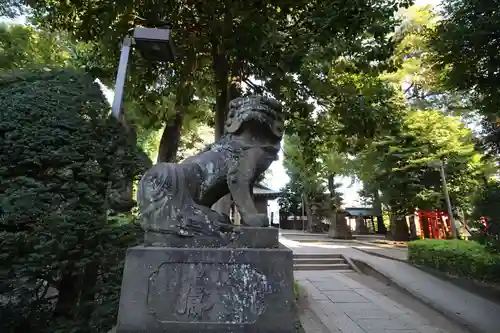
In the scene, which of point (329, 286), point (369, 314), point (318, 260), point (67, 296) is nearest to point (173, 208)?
point (67, 296)

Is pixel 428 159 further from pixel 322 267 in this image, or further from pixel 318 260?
pixel 322 267

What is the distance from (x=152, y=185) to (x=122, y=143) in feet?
5.30

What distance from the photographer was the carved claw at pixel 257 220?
2607 mm

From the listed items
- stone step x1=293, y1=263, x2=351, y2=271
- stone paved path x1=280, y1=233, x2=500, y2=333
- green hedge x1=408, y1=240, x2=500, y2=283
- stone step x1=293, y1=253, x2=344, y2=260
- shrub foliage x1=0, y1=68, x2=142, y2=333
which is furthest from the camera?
stone step x1=293, y1=253, x2=344, y2=260

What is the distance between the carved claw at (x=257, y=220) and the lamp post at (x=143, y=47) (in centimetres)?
243

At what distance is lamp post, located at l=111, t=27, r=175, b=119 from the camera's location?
4.05m

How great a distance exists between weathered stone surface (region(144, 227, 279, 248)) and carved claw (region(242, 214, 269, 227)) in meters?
0.08

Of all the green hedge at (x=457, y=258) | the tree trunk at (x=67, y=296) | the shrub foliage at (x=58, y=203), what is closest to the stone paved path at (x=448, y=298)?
the green hedge at (x=457, y=258)

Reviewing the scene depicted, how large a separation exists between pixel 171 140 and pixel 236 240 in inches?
242

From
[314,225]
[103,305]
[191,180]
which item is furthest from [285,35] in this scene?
[314,225]

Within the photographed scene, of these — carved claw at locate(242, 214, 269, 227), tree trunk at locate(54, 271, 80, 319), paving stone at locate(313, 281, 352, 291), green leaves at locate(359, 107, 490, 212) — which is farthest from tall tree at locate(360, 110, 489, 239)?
tree trunk at locate(54, 271, 80, 319)

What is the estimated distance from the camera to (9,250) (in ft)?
9.98

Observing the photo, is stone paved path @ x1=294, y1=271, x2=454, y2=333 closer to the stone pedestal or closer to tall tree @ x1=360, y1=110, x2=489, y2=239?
the stone pedestal

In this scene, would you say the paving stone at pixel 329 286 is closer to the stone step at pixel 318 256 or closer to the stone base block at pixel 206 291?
the stone step at pixel 318 256
